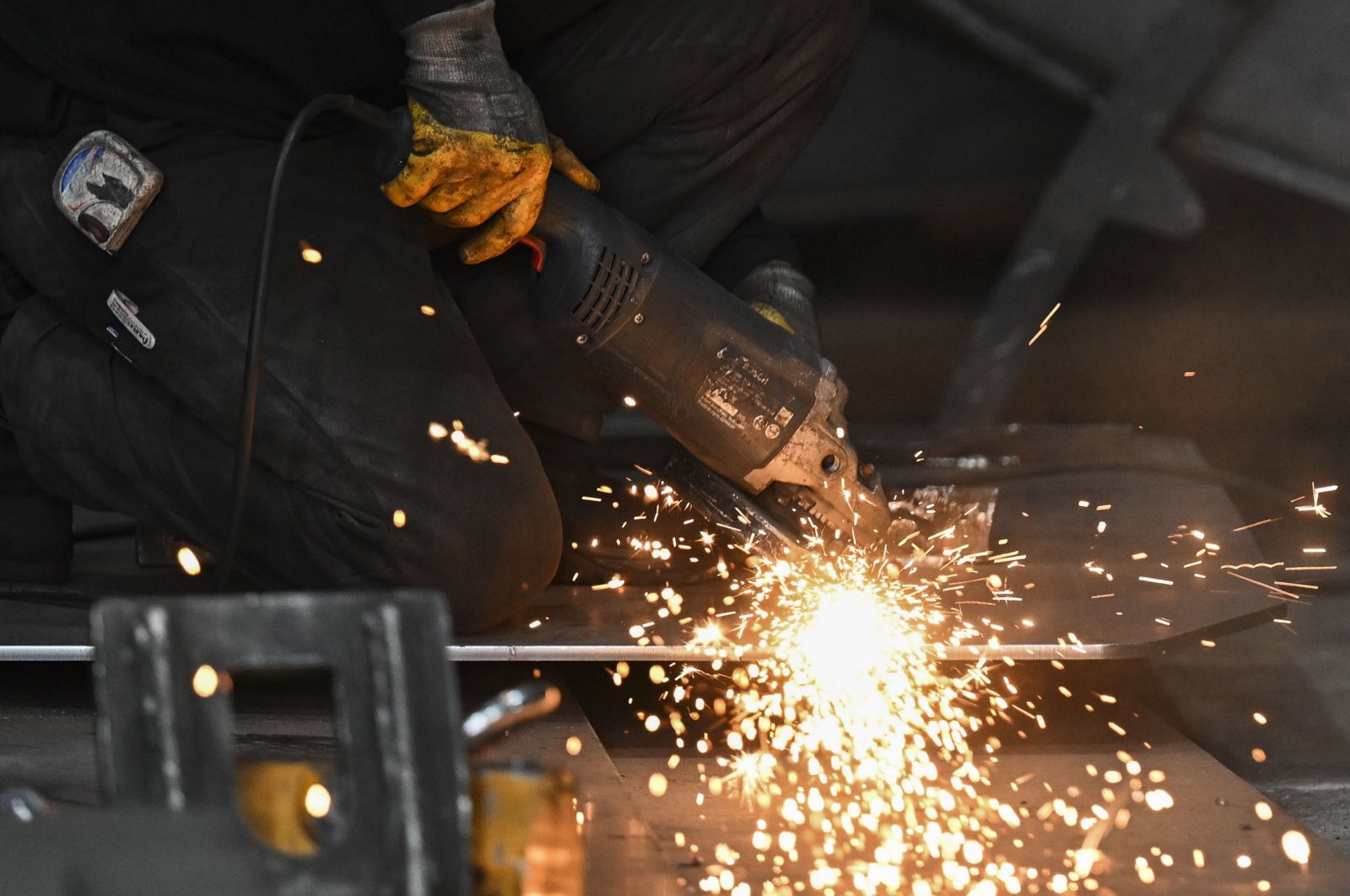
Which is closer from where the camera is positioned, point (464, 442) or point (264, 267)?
point (264, 267)

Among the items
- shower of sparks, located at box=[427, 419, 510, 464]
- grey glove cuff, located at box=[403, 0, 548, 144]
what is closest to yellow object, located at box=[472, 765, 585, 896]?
shower of sparks, located at box=[427, 419, 510, 464]

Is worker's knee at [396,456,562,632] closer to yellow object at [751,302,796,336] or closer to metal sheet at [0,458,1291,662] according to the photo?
metal sheet at [0,458,1291,662]

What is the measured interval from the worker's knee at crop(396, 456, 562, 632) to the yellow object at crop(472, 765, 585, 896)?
2.73 feet

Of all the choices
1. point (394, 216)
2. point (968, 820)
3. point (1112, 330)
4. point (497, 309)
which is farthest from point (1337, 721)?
point (1112, 330)

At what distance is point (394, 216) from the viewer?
1799 mm

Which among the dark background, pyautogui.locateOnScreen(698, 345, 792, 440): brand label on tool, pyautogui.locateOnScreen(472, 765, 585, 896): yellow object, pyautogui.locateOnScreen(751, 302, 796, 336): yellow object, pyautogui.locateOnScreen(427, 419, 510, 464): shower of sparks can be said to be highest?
the dark background

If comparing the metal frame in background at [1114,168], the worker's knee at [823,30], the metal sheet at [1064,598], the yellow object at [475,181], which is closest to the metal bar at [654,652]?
the metal sheet at [1064,598]

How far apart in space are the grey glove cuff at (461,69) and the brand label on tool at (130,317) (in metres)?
0.45

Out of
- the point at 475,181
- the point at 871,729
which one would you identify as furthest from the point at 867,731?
the point at 475,181

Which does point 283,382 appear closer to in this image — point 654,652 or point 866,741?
point 654,652

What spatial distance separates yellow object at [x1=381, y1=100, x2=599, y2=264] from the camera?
1.61 meters

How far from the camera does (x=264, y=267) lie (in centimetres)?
155

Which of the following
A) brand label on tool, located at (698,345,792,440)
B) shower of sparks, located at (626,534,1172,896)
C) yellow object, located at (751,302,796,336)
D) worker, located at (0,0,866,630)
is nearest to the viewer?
shower of sparks, located at (626,534,1172,896)

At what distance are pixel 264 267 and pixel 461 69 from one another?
34 centimetres
